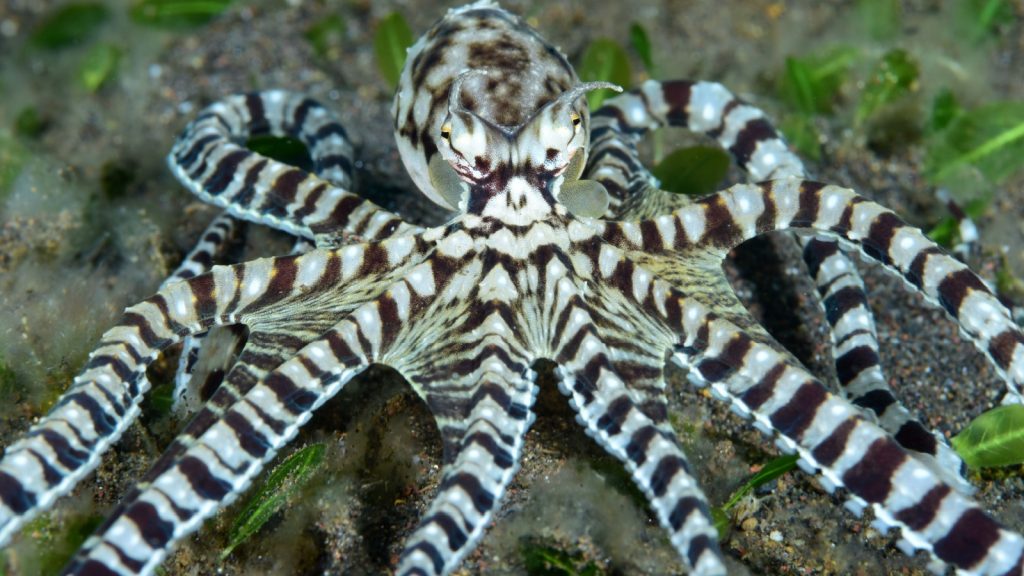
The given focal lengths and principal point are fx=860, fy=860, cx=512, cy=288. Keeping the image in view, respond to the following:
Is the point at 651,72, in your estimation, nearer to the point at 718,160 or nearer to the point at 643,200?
the point at 718,160

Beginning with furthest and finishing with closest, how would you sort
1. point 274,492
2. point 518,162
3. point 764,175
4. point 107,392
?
point 764,175 → point 274,492 → point 518,162 → point 107,392

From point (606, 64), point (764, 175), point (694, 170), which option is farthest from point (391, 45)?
point (764, 175)

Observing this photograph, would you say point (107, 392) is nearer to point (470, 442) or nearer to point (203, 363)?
point (203, 363)

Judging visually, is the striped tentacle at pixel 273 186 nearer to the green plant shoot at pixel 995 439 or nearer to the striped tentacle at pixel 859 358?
the striped tentacle at pixel 859 358

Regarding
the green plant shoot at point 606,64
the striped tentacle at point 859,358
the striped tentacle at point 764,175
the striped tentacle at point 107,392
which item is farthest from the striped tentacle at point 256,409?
the green plant shoot at point 606,64

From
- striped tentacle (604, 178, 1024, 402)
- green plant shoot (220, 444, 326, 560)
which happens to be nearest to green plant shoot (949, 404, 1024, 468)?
striped tentacle (604, 178, 1024, 402)

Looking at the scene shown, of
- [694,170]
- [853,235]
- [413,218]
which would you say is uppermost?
[853,235]

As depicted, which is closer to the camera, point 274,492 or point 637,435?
point 637,435

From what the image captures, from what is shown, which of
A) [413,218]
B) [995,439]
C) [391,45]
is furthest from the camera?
[391,45]
